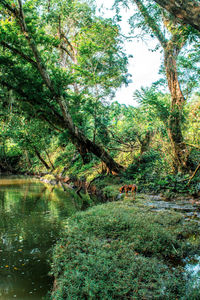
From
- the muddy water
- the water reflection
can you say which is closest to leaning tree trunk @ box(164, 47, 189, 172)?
the muddy water

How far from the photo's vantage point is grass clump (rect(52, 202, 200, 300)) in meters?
2.75

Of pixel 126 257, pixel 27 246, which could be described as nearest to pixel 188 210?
pixel 126 257

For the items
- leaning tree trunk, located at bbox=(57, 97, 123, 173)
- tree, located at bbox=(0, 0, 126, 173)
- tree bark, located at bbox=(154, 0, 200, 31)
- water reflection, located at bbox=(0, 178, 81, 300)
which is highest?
tree, located at bbox=(0, 0, 126, 173)

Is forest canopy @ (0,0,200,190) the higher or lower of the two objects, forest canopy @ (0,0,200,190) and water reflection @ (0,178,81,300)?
the higher

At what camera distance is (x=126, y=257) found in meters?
3.48

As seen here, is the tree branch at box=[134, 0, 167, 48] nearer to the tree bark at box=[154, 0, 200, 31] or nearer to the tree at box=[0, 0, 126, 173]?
the tree at box=[0, 0, 126, 173]

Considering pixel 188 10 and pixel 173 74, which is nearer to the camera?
pixel 188 10

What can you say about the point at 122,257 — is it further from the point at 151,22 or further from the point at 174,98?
the point at 151,22

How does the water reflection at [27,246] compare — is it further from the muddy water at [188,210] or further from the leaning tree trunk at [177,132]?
the leaning tree trunk at [177,132]

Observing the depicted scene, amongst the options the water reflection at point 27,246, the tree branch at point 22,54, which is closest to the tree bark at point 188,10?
the water reflection at point 27,246

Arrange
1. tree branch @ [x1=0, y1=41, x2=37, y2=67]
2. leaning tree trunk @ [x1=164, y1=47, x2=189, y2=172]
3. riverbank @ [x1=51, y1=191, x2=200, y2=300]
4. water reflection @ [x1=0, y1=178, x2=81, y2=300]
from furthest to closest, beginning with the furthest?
tree branch @ [x1=0, y1=41, x2=37, y2=67] < leaning tree trunk @ [x1=164, y1=47, x2=189, y2=172] < water reflection @ [x1=0, y1=178, x2=81, y2=300] < riverbank @ [x1=51, y1=191, x2=200, y2=300]

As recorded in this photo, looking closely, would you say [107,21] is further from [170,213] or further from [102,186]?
[170,213]

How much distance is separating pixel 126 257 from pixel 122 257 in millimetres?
63

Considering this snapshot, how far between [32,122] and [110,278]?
36.5 ft
